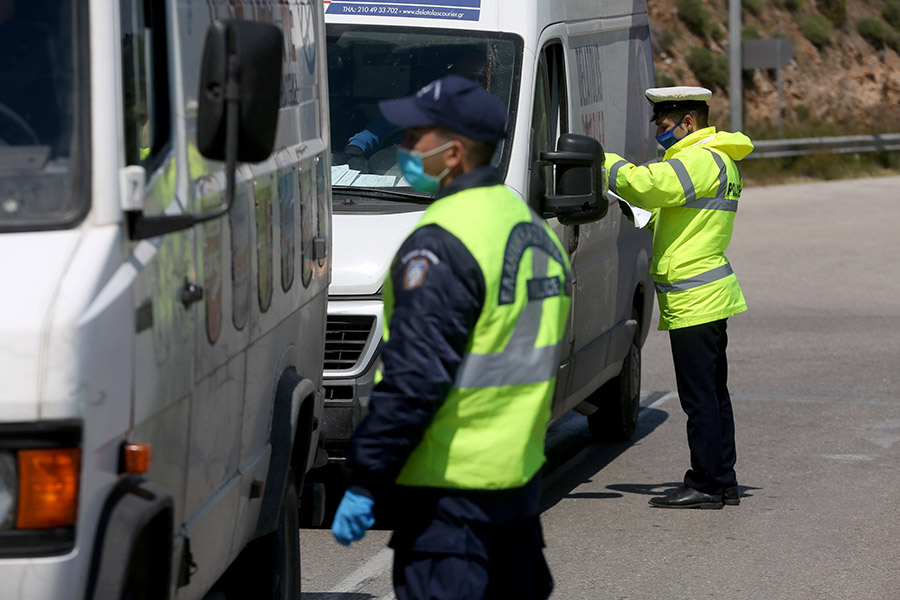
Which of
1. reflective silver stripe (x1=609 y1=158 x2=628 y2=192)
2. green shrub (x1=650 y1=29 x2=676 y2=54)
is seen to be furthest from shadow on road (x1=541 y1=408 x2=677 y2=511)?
green shrub (x1=650 y1=29 x2=676 y2=54)

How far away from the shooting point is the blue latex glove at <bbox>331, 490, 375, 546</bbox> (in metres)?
3.37

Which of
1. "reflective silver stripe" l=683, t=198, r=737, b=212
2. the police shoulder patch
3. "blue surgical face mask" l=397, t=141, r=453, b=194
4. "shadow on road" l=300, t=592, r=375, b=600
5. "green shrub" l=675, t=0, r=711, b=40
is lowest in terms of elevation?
"shadow on road" l=300, t=592, r=375, b=600

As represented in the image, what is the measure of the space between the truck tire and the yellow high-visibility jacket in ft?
5.21

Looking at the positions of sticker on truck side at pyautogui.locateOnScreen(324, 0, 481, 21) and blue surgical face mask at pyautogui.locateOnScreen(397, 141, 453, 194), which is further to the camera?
Answer: sticker on truck side at pyautogui.locateOnScreen(324, 0, 481, 21)

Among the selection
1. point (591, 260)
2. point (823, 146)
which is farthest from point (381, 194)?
point (823, 146)

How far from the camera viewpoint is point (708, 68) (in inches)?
1742

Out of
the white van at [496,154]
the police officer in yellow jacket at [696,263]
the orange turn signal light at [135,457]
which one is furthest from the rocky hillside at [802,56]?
the orange turn signal light at [135,457]

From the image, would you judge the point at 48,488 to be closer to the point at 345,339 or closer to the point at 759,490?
the point at 345,339

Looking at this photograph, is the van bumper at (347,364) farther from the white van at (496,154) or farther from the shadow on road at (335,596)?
the shadow on road at (335,596)

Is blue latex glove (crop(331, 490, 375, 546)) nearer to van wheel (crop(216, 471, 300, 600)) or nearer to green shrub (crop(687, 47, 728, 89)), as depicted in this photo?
van wheel (crop(216, 471, 300, 600))

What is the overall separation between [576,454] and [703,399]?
5.06 feet

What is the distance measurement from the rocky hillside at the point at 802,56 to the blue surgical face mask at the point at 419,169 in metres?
38.8

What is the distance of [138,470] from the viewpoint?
314 centimetres

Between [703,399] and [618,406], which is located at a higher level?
[703,399]
